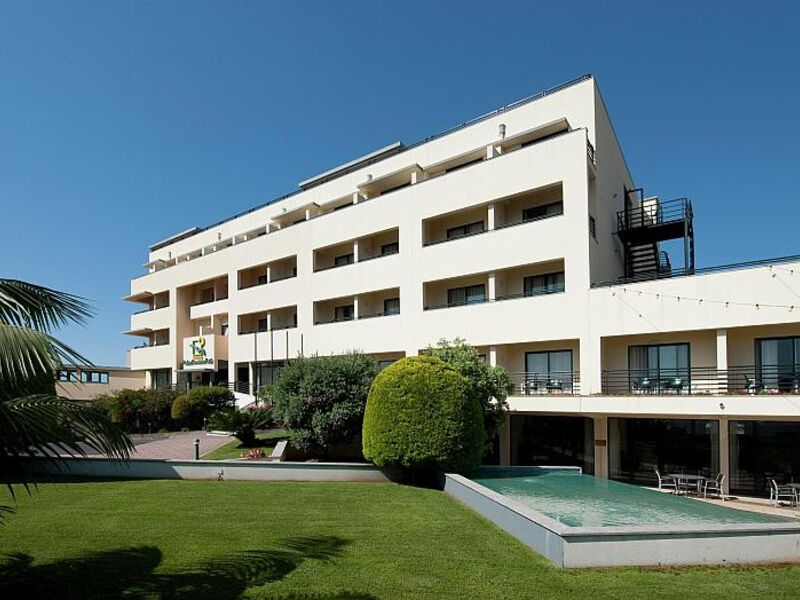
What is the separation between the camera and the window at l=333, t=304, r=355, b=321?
30.5 m

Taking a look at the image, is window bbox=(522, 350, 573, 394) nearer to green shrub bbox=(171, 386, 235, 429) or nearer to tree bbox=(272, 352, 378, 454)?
tree bbox=(272, 352, 378, 454)

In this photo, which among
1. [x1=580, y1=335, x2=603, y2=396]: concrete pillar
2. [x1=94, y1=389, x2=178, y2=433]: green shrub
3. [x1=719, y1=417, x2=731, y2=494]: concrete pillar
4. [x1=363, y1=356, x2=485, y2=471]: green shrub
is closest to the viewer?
[x1=363, y1=356, x2=485, y2=471]: green shrub

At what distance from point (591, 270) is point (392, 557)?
15.0 meters

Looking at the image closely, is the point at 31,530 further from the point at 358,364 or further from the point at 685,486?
the point at 685,486

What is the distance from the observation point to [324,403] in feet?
61.6

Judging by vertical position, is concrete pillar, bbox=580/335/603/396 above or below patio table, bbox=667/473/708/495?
above

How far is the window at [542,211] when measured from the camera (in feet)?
73.9

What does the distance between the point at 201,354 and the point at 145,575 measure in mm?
31232

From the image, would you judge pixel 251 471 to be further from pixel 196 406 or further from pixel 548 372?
pixel 196 406

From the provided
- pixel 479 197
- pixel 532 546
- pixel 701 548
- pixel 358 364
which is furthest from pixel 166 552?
pixel 479 197

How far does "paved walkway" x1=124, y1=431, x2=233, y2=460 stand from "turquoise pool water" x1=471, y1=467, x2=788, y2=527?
37.1 feet

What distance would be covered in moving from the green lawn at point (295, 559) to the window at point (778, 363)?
10.8 metres

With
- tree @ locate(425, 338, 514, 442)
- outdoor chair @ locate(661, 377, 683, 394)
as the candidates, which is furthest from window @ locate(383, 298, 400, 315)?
outdoor chair @ locate(661, 377, 683, 394)

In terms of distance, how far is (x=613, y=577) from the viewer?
7891 millimetres
